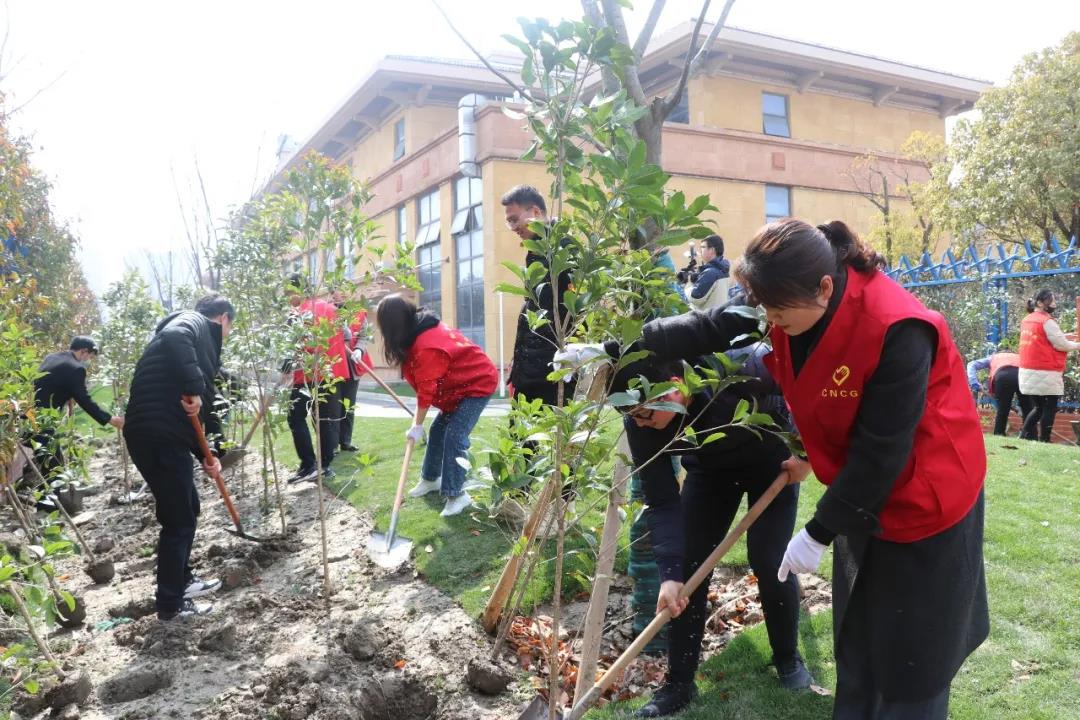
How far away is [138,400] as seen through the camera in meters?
4.17

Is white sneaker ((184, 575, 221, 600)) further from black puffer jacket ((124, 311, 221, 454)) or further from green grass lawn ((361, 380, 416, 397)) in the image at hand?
green grass lawn ((361, 380, 416, 397))

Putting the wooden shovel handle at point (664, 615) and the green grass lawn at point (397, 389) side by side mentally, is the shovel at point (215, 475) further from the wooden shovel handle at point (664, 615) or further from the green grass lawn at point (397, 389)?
the green grass lawn at point (397, 389)

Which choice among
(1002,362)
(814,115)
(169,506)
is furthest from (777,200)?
(169,506)

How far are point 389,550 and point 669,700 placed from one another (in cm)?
236

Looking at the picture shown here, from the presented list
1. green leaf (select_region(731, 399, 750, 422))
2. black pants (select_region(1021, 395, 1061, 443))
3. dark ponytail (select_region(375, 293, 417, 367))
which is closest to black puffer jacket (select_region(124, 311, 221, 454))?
dark ponytail (select_region(375, 293, 417, 367))

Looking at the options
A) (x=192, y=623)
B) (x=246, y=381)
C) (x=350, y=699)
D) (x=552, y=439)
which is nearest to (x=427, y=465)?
(x=246, y=381)

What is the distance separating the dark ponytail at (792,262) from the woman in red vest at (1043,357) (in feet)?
22.8

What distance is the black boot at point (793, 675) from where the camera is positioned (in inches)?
110

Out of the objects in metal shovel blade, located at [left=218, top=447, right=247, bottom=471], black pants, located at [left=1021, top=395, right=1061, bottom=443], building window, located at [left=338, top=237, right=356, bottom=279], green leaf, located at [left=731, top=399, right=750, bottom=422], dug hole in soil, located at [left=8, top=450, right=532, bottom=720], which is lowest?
dug hole in soil, located at [left=8, top=450, right=532, bottom=720]

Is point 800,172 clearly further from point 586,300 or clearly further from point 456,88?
point 586,300

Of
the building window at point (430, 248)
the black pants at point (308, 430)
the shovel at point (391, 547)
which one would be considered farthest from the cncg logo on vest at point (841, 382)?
the building window at point (430, 248)

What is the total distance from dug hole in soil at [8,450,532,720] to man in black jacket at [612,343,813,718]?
840 mm

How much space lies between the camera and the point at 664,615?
242cm

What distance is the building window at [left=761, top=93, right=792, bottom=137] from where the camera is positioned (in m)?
19.0
